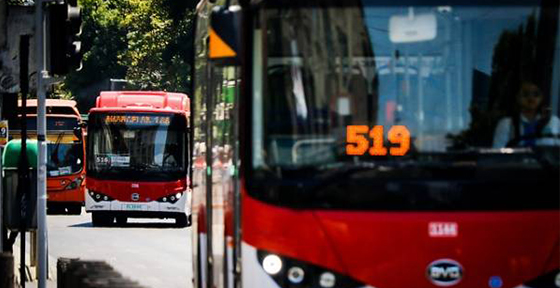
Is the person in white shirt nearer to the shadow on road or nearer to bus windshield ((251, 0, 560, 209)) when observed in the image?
bus windshield ((251, 0, 560, 209))

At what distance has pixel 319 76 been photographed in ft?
31.3

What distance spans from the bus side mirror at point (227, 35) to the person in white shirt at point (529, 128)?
1745mm

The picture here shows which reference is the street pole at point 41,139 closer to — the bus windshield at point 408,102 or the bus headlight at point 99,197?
the bus windshield at point 408,102

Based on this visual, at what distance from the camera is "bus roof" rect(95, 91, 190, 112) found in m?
36.0

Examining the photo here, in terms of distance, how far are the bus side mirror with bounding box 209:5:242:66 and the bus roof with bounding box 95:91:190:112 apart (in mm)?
26288

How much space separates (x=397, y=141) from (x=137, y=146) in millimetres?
26688

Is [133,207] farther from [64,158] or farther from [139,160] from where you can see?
[64,158]

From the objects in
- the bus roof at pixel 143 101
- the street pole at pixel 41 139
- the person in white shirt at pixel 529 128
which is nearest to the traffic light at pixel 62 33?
the street pole at pixel 41 139

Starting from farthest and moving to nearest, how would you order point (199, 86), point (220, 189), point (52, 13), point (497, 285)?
1. point (52, 13)
2. point (199, 86)
3. point (220, 189)
4. point (497, 285)

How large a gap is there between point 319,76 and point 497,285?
1.74 metres

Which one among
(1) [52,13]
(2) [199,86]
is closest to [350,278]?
(2) [199,86]

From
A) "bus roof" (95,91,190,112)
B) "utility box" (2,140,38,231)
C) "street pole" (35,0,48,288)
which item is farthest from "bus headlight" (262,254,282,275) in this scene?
"bus roof" (95,91,190,112)

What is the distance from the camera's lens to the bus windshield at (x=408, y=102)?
30.9ft

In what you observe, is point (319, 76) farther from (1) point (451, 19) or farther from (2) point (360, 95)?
(1) point (451, 19)
